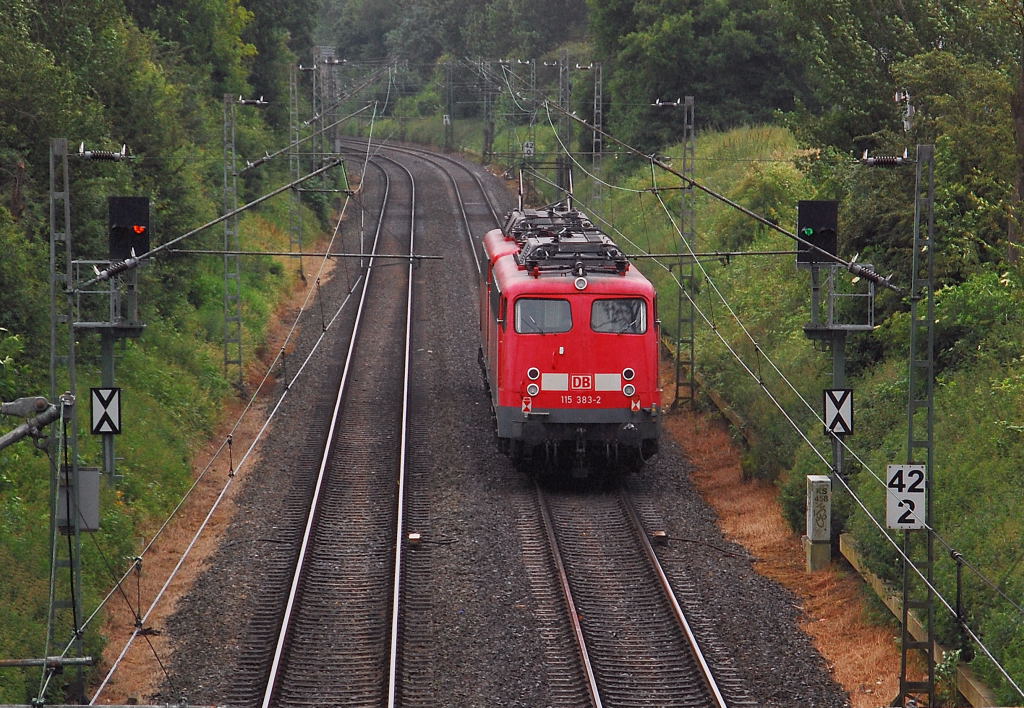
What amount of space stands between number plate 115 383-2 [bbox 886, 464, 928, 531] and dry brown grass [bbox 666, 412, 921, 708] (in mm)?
1804

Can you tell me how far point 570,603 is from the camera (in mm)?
16594

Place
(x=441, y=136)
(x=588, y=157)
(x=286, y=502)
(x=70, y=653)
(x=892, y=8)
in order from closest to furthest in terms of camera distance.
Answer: (x=70, y=653), (x=286, y=502), (x=892, y=8), (x=588, y=157), (x=441, y=136)

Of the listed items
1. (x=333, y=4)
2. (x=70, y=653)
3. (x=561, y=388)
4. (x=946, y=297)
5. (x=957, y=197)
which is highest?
(x=333, y=4)

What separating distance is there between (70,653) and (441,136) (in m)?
74.3

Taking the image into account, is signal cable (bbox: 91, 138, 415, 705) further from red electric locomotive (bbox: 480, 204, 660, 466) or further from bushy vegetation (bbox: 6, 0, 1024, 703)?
red electric locomotive (bbox: 480, 204, 660, 466)

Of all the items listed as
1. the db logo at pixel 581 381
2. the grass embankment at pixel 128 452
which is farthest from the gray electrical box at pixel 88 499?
the db logo at pixel 581 381

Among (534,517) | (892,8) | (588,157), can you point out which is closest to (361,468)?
(534,517)

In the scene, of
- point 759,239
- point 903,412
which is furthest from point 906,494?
point 759,239

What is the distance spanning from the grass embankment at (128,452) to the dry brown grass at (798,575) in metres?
8.39

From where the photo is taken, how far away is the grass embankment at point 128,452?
15086 millimetres

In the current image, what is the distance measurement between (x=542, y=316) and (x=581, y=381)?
1.16 meters

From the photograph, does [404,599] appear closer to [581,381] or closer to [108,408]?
[108,408]

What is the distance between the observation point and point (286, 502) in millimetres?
21688

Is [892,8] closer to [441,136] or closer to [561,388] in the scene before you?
[561,388]
